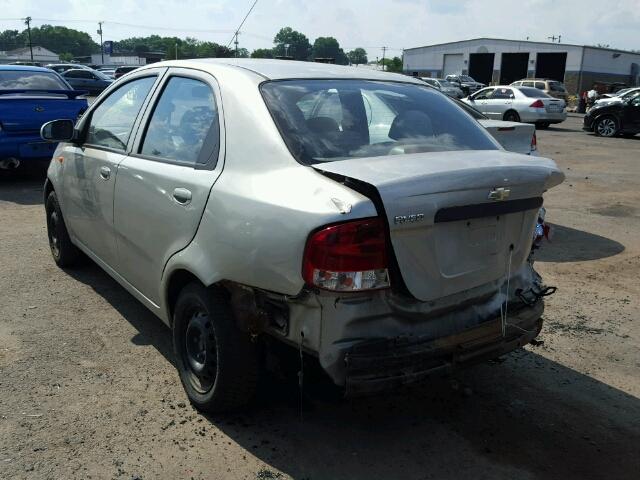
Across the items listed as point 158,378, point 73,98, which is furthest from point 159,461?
point 73,98

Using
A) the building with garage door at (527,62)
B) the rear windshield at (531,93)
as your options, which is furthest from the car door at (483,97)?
the building with garage door at (527,62)

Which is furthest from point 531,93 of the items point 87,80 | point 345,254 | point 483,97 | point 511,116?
point 345,254

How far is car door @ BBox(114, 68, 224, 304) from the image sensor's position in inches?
118

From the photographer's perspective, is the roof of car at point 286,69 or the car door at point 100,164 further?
the car door at point 100,164

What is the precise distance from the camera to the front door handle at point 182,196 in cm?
299

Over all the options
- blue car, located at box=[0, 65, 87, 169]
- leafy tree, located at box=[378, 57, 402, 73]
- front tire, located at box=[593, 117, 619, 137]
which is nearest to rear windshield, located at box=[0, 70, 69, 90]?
blue car, located at box=[0, 65, 87, 169]

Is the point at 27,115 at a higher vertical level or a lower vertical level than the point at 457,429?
higher

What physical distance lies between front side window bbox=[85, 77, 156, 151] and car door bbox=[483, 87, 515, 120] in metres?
20.6

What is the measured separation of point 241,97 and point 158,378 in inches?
67.6

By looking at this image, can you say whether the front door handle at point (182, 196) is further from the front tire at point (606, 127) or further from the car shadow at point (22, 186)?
the front tire at point (606, 127)

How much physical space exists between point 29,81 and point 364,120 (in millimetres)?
8664

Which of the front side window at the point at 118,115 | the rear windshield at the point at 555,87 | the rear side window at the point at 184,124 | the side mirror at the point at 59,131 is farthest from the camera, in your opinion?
the rear windshield at the point at 555,87

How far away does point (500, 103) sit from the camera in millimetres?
23156

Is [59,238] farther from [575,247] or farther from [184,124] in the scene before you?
[575,247]
